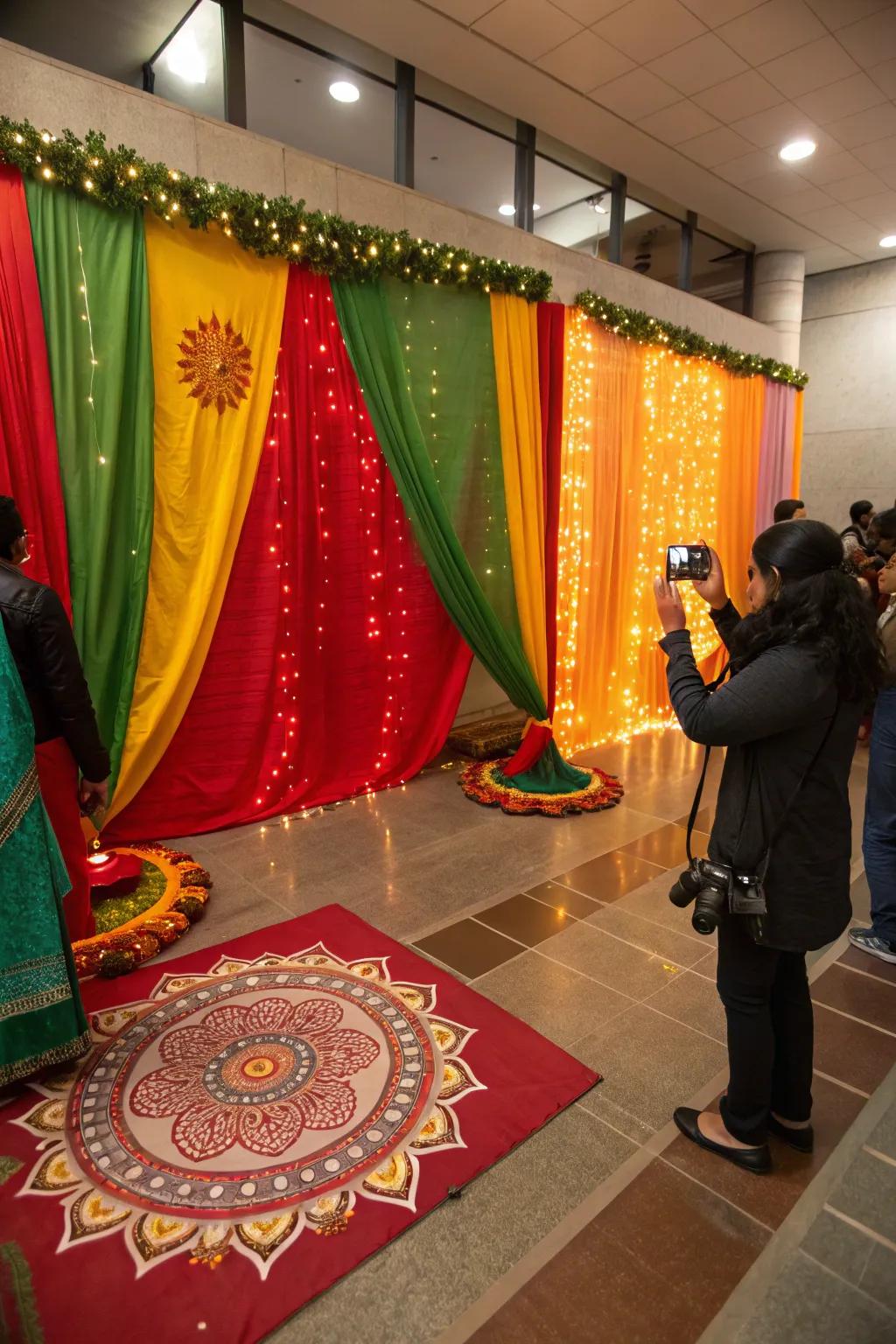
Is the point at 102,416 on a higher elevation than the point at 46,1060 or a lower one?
higher

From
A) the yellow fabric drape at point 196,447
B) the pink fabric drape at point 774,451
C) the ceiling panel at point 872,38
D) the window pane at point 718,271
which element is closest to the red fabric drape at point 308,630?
the yellow fabric drape at point 196,447

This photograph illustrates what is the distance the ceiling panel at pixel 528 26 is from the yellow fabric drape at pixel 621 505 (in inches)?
48.5

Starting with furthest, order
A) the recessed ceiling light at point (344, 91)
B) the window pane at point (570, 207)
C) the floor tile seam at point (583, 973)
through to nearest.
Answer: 1. the window pane at point (570, 207)
2. the recessed ceiling light at point (344, 91)
3. the floor tile seam at point (583, 973)

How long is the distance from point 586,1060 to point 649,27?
4.09 m

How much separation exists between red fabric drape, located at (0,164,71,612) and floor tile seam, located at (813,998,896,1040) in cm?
291

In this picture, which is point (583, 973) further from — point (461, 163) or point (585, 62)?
point (461, 163)

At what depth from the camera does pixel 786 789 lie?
5.03 feet

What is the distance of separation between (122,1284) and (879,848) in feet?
8.13

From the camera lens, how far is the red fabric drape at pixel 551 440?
4207 millimetres

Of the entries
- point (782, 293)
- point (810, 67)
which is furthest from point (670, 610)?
point (782, 293)

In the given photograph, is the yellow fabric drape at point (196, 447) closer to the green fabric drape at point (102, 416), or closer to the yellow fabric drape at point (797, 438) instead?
the green fabric drape at point (102, 416)

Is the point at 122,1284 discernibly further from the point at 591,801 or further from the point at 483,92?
the point at 483,92

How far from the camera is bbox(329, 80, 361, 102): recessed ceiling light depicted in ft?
12.2

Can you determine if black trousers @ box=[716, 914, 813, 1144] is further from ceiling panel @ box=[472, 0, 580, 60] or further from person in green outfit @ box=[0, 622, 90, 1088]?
ceiling panel @ box=[472, 0, 580, 60]
